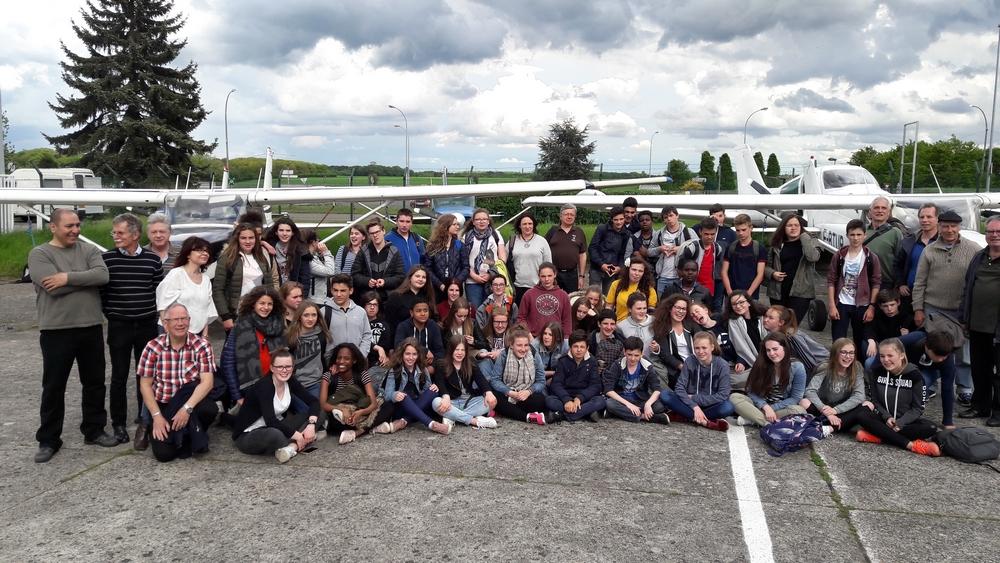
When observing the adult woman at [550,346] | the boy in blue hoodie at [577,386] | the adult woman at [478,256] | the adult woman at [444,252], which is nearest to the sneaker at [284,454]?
the boy in blue hoodie at [577,386]

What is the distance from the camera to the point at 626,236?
24.7ft

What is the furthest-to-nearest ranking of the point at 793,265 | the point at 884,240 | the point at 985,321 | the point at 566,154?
the point at 566,154 → the point at 793,265 → the point at 884,240 → the point at 985,321

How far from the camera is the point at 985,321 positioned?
5297 mm

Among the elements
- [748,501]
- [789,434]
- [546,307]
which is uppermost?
[546,307]

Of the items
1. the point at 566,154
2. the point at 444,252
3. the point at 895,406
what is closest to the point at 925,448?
the point at 895,406

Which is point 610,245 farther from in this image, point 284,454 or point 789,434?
point 284,454

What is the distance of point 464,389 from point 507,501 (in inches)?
67.3

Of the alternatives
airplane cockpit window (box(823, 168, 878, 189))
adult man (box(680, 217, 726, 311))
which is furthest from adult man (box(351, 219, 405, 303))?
airplane cockpit window (box(823, 168, 878, 189))

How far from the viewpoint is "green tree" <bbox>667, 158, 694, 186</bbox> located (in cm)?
4280

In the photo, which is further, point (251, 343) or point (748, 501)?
point (251, 343)

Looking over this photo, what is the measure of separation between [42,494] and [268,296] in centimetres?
178

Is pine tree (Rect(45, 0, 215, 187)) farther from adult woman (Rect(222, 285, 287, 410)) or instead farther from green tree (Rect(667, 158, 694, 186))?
adult woman (Rect(222, 285, 287, 410))

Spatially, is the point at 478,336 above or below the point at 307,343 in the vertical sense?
below

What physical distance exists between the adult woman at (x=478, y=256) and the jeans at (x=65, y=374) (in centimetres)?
310
